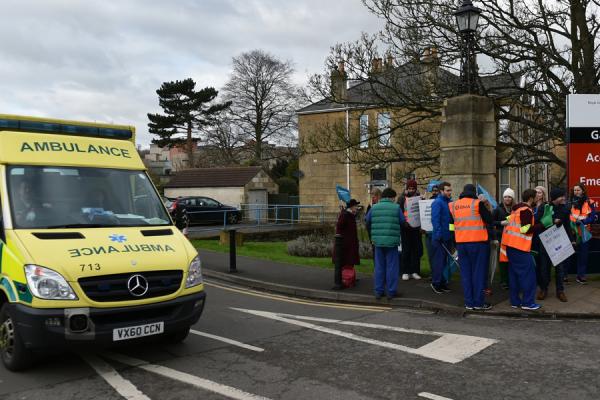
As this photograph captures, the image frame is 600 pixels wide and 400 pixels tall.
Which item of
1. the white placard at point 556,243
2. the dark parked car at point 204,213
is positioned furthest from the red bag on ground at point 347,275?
the dark parked car at point 204,213

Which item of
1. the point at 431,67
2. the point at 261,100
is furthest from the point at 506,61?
the point at 261,100

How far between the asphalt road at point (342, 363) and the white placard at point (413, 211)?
9.14 ft

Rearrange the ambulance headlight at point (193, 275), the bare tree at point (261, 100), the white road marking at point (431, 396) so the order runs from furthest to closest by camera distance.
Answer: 1. the bare tree at point (261, 100)
2. the ambulance headlight at point (193, 275)
3. the white road marking at point (431, 396)

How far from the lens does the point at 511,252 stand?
770 centimetres

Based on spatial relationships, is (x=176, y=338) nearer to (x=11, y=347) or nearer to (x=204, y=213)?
(x=11, y=347)

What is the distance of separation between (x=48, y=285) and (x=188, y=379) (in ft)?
5.13

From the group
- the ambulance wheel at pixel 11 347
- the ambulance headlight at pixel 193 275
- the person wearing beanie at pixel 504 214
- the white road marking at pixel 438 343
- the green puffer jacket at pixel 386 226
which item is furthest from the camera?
the person wearing beanie at pixel 504 214

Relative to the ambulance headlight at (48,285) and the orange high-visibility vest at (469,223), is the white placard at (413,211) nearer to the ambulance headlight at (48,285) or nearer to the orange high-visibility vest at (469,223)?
the orange high-visibility vest at (469,223)

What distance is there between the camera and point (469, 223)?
25.0 ft

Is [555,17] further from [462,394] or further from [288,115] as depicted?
[288,115]

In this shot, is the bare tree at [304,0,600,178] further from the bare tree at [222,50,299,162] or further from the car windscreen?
the bare tree at [222,50,299,162]

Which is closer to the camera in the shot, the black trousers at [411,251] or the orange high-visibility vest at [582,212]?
the orange high-visibility vest at [582,212]

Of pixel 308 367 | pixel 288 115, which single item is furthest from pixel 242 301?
pixel 288 115

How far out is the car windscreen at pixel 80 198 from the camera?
5.49m
